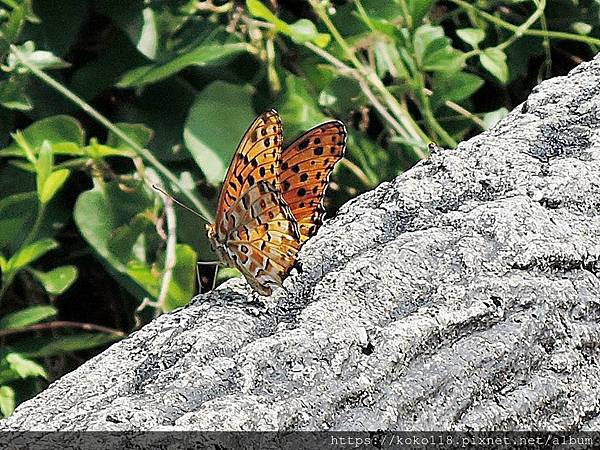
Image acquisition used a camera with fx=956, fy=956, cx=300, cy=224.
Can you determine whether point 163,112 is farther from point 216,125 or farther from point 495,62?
point 495,62

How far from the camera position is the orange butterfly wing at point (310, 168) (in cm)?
93

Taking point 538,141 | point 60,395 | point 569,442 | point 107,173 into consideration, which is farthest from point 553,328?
point 107,173

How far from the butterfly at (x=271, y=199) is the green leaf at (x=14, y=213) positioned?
52 centimetres

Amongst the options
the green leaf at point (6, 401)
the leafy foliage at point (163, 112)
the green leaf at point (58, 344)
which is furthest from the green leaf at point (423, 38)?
the green leaf at point (6, 401)

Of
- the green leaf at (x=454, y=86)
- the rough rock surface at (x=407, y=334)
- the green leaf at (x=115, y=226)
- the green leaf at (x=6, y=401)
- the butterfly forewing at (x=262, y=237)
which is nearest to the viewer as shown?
the rough rock surface at (x=407, y=334)

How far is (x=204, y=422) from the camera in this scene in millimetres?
678

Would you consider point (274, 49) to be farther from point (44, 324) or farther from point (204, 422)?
point (204, 422)

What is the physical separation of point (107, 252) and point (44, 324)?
0.14 meters

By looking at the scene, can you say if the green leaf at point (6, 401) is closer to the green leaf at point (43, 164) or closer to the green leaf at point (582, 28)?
the green leaf at point (43, 164)

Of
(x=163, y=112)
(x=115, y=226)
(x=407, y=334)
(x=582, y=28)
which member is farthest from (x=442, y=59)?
(x=407, y=334)

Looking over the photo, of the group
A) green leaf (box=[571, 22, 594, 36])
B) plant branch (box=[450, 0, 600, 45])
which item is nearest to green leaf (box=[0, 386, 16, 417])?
plant branch (box=[450, 0, 600, 45])

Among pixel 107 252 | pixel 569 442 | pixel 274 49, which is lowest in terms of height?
pixel 569 442

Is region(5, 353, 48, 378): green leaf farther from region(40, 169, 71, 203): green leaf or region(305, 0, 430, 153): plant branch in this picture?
region(305, 0, 430, 153): plant branch

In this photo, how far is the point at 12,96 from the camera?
1.39 m
